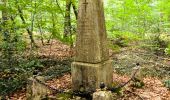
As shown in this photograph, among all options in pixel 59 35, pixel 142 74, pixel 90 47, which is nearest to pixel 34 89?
pixel 90 47

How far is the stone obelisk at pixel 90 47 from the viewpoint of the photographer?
24.5ft

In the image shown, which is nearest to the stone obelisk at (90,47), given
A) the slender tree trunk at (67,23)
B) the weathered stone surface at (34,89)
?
the weathered stone surface at (34,89)

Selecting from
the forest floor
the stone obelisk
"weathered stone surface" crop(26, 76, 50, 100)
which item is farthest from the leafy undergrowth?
"weathered stone surface" crop(26, 76, 50, 100)

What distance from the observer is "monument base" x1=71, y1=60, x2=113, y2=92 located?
7.54 m

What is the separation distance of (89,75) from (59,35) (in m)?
4.99

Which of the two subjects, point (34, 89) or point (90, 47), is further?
point (90, 47)

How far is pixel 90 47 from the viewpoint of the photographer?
7551 millimetres

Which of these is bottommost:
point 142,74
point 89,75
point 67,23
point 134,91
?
point 134,91

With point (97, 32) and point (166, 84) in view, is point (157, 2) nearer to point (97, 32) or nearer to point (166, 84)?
point (166, 84)

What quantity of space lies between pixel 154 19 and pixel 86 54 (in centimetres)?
1166

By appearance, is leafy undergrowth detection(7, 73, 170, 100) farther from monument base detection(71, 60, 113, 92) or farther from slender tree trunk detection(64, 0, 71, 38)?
slender tree trunk detection(64, 0, 71, 38)

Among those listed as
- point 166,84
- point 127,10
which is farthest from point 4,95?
point 127,10

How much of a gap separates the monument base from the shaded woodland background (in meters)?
1.79

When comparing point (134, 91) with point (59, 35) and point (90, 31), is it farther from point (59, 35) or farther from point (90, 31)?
point (59, 35)
